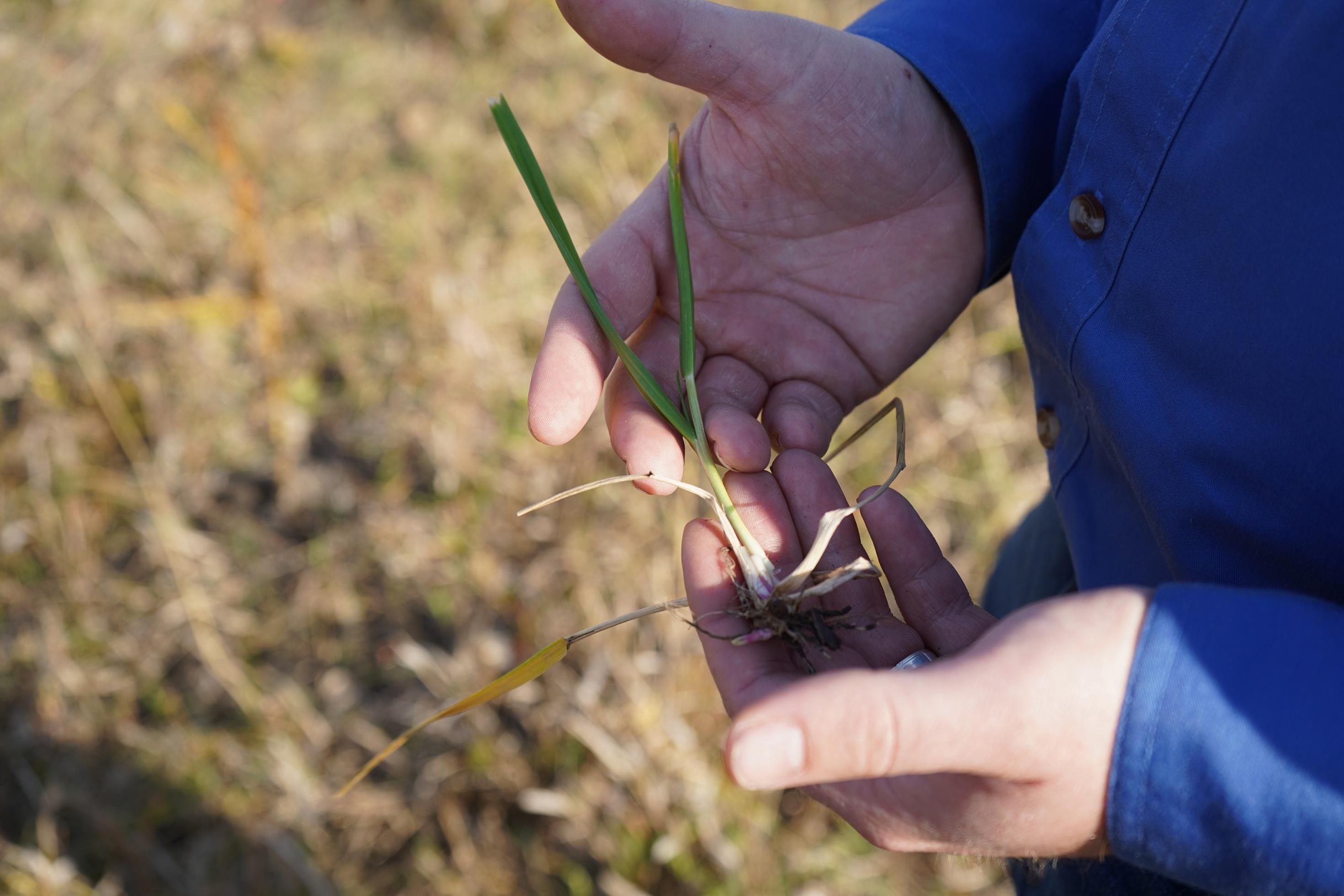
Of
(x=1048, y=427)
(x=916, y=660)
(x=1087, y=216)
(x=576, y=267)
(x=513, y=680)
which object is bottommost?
(x=513, y=680)

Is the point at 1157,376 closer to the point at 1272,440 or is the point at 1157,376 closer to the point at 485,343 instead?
the point at 1272,440

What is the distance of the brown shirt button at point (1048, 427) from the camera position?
111cm

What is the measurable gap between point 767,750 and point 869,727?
8cm

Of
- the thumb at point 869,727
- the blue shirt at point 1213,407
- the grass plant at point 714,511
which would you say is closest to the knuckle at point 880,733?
the thumb at point 869,727

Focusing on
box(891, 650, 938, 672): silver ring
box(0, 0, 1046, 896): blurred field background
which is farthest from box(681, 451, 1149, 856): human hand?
box(0, 0, 1046, 896): blurred field background

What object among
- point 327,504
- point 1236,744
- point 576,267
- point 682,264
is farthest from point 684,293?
point 327,504

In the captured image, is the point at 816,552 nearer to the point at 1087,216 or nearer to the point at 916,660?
the point at 916,660

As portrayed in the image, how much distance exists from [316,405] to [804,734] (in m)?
1.98

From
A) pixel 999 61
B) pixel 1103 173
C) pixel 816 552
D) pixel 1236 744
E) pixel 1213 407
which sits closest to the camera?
pixel 1236 744

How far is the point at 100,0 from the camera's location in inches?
130

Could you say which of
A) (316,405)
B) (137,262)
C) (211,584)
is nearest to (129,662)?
(211,584)

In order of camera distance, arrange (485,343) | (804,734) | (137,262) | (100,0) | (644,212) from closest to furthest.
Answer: (804,734)
(644,212)
(485,343)
(137,262)
(100,0)

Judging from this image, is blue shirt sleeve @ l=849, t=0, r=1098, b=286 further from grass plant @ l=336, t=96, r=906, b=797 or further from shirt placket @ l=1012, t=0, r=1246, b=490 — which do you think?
grass plant @ l=336, t=96, r=906, b=797

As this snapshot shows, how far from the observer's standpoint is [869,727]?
0.72 m
